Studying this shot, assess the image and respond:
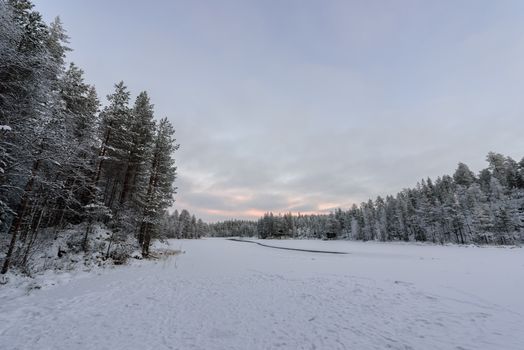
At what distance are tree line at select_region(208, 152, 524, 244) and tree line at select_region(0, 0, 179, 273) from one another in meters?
70.3

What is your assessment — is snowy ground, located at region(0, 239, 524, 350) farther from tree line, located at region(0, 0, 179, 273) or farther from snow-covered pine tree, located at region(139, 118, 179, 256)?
snow-covered pine tree, located at region(139, 118, 179, 256)

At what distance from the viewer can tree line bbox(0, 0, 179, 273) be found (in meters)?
9.05

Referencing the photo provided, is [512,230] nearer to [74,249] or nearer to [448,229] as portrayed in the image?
[448,229]

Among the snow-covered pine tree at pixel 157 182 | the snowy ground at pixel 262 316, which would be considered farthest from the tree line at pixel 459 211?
the snow-covered pine tree at pixel 157 182

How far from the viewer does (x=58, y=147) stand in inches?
409

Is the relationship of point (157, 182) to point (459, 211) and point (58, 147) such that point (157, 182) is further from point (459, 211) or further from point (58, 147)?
point (459, 211)

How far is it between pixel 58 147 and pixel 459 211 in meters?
78.6

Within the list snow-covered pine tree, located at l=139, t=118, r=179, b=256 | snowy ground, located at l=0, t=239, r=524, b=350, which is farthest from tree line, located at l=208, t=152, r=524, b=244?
snow-covered pine tree, located at l=139, t=118, r=179, b=256

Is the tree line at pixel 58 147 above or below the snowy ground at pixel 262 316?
above

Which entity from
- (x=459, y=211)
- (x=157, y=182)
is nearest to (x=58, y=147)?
(x=157, y=182)

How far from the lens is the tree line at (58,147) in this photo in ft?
29.7

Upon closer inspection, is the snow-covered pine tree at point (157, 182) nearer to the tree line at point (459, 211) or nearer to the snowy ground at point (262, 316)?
the snowy ground at point (262, 316)

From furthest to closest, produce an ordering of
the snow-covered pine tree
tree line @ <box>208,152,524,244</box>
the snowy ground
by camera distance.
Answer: tree line @ <box>208,152,524,244</box> < the snow-covered pine tree < the snowy ground

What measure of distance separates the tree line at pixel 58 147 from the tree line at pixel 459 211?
231 ft
